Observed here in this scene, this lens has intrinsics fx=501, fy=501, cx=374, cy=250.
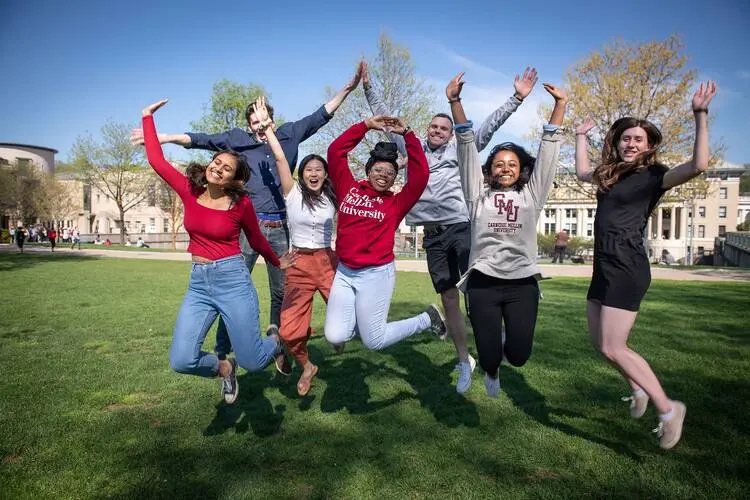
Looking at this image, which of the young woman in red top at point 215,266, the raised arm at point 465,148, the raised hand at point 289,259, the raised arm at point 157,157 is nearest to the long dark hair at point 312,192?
the raised hand at point 289,259

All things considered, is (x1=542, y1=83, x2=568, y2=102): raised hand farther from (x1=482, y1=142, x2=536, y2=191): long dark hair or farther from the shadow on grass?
the shadow on grass

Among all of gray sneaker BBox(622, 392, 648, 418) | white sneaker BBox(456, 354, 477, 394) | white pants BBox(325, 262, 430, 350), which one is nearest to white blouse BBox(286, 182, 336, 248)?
white pants BBox(325, 262, 430, 350)

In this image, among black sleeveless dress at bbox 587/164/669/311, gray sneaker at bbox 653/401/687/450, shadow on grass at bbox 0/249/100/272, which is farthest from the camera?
shadow on grass at bbox 0/249/100/272

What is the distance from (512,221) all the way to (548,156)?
0.66 metres

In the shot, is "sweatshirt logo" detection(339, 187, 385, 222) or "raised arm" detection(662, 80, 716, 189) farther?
"sweatshirt logo" detection(339, 187, 385, 222)

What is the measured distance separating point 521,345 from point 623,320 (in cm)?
92

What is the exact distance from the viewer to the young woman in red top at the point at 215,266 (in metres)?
4.39

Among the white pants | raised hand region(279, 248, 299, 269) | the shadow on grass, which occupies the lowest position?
the shadow on grass

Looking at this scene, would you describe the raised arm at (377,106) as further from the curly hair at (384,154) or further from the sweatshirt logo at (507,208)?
the sweatshirt logo at (507,208)

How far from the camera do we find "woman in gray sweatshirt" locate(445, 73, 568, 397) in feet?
14.9

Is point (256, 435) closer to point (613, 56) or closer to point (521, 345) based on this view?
point (521, 345)

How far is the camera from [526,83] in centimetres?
508

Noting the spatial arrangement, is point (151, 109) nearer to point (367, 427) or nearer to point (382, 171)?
point (382, 171)

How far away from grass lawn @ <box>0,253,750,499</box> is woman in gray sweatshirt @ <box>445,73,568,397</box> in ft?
2.82
